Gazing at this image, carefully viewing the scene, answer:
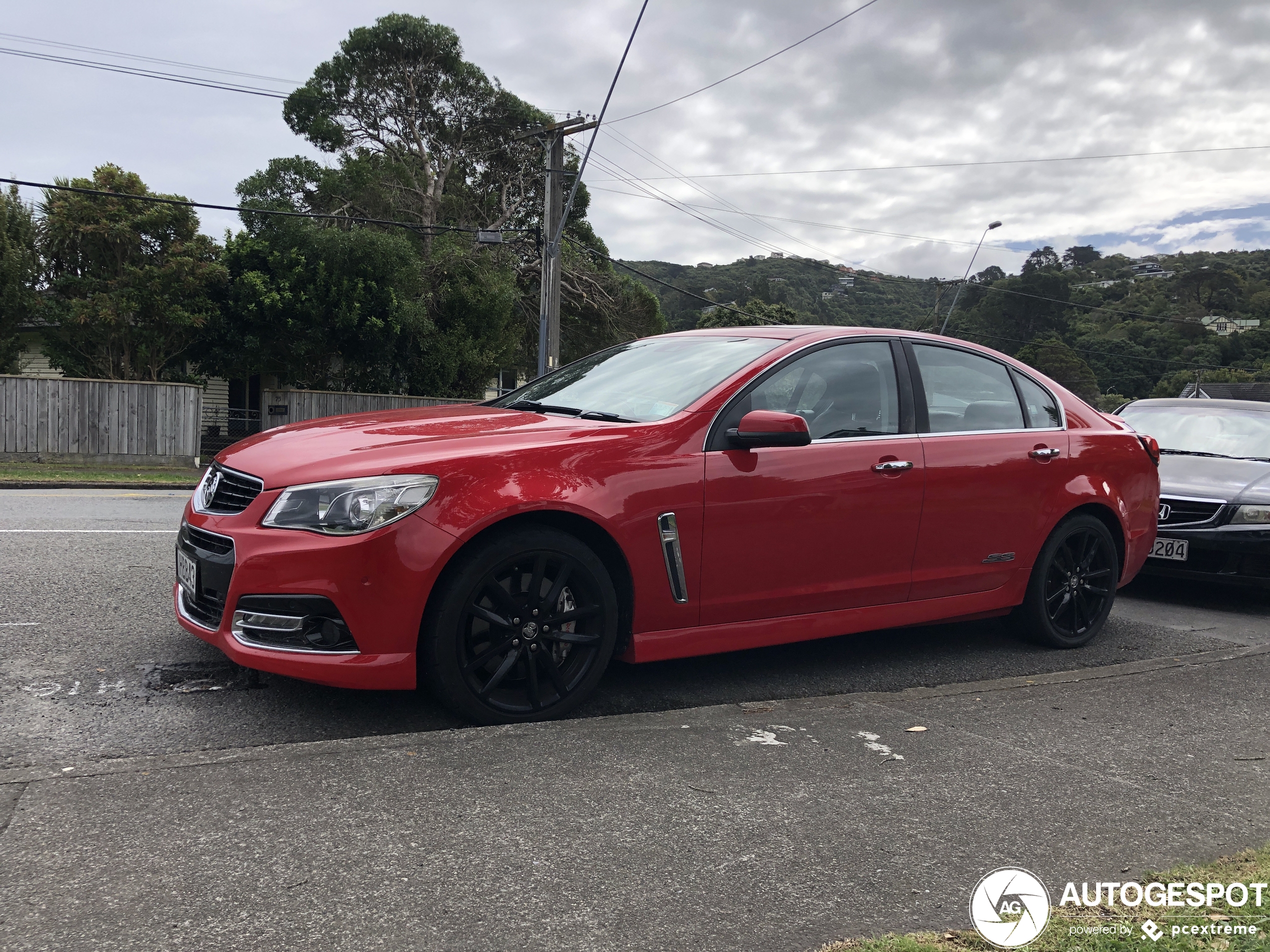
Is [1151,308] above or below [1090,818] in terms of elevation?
above

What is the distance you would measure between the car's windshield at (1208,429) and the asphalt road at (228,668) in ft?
4.15

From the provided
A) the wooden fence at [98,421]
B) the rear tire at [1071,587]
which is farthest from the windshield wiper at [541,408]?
the wooden fence at [98,421]

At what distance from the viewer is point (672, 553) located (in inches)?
159

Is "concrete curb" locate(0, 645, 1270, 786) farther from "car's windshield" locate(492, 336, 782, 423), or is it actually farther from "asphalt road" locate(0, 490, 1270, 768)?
"car's windshield" locate(492, 336, 782, 423)

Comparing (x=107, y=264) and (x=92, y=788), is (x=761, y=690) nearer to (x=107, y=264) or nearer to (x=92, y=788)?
(x=92, y=788)

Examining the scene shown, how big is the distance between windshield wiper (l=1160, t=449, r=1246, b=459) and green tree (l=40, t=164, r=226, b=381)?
893 inches

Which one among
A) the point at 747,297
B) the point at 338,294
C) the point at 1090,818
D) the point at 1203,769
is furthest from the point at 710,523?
the point at 747,297

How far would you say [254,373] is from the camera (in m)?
27.9

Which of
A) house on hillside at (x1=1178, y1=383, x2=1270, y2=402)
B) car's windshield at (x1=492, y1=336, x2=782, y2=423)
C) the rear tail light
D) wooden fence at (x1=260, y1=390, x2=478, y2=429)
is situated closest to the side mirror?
car's windshield at (x1=492, y1=336, x2=782, y2=423)

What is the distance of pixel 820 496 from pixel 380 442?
6.02ft

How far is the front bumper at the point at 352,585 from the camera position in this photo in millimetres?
3496

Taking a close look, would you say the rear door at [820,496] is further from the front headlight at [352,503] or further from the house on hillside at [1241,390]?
the house on hillside at [1241,390]

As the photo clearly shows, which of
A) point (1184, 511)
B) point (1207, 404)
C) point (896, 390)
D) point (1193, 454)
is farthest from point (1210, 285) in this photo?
point (896, 390)

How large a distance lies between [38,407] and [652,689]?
755 inches
